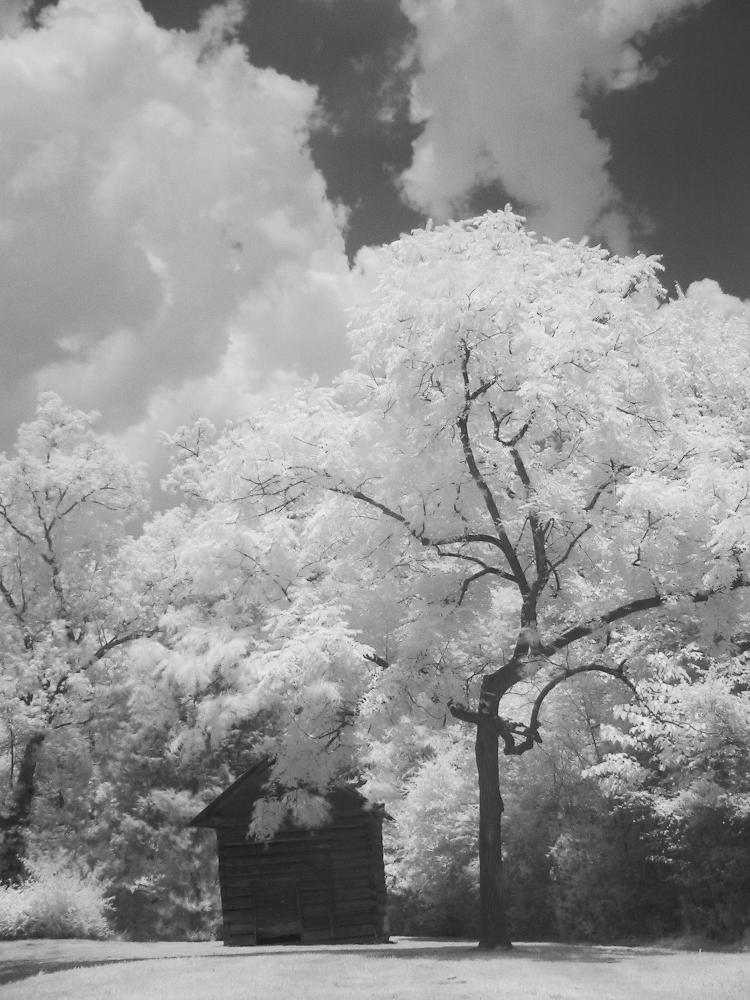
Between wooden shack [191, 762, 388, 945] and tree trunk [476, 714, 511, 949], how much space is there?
7.52 meters

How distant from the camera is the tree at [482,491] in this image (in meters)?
16.8

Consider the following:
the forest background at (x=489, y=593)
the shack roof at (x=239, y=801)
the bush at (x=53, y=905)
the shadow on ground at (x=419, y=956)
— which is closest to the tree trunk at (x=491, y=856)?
the shadow on ground at (x=419, y=956)

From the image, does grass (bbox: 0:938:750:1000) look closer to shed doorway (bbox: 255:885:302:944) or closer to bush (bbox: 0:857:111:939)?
shed doorway (bbox: 255:885:302:944)

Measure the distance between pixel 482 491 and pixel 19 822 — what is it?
22659mm

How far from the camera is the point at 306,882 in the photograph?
1044 inches

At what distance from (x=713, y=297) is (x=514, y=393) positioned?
2941 cm

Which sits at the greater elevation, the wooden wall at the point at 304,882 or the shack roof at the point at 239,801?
the shack roof at the point at 239,801

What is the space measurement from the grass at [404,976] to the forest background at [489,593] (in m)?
3.58

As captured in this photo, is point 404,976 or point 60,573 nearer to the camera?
point 404,976

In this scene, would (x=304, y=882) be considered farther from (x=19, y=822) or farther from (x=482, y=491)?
(x=482, y=491)

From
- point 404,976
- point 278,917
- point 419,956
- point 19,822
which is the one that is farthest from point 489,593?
point 19,822

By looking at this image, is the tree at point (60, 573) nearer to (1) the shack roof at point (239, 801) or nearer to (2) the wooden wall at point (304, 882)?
(1) the shack roof at point (239, 801)

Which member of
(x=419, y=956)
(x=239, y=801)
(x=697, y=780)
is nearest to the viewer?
(x=419, y=956)

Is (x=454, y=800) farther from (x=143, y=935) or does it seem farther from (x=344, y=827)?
(x=143, y=935)
